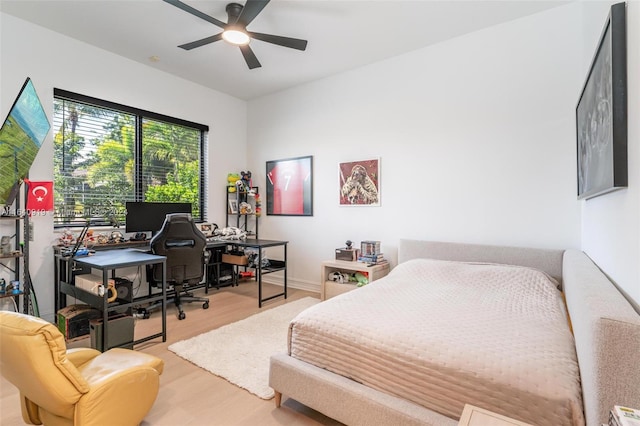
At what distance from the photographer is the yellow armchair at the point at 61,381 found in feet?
4.11

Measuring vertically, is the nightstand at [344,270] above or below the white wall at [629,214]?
below

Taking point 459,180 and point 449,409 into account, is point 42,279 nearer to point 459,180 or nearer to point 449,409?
point 449,409

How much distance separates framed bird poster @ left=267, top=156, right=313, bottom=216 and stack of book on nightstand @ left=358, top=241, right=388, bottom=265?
1058 mm

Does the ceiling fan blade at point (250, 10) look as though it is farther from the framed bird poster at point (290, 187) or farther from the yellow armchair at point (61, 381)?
the yellow armchair at point (61, 381)

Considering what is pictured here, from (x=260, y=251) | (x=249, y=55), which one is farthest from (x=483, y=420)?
(x=249, y=55)

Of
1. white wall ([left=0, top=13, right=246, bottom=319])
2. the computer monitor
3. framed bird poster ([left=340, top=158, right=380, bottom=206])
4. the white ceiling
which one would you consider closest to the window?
white wall ([left=0, top=13, right=246, bottom=319])

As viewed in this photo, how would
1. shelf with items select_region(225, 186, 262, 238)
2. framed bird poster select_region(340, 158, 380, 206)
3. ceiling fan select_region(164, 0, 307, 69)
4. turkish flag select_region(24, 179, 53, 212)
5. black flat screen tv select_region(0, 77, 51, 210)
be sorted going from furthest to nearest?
shelf with items select_region(225, 186, 262, 238), framed bird poster select_region(340, 158, 380, 206), turkish flag select_region(24, 179, 53, 212), ceiling fan select_region(164, 0, 307, 69), black flat screen tv select_region(0, 77, 51, 210)

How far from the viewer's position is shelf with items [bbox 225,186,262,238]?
4.82 metres

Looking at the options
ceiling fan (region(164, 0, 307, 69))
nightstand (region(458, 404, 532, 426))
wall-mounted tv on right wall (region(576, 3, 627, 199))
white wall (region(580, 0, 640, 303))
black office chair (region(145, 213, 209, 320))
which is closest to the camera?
nightstand (region(458, 404, 532, 426))

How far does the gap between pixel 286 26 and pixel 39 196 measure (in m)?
2.78

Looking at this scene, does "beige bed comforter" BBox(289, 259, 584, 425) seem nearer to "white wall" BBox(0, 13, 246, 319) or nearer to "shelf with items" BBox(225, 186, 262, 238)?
"white wall" BBox(0, 13, 246, 319)

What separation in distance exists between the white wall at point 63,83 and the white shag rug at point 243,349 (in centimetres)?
180

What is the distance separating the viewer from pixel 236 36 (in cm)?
277

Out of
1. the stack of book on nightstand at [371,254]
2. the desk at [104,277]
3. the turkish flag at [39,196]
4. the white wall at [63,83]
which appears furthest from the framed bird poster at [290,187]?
the turkish flag at [39,196]
